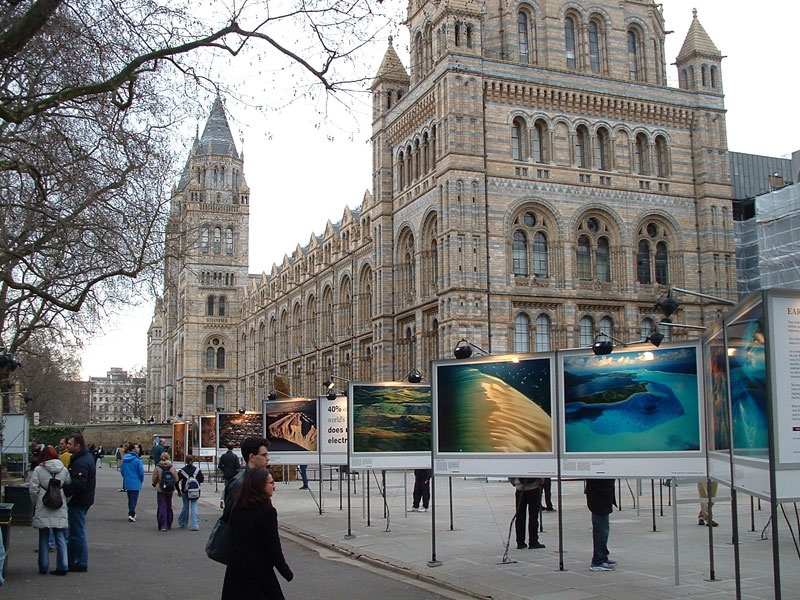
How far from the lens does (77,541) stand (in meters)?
13.1

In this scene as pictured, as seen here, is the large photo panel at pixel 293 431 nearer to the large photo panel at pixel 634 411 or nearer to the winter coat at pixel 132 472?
the winter coat at pixel 132 472

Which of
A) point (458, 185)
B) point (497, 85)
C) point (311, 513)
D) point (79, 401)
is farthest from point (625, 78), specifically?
point (79, 401)

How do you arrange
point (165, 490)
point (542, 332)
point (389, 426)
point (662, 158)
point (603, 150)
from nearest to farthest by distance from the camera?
point (389, 426) < point (165, 490) < point (542, 332) < point (603, 150) < point (662, 158)

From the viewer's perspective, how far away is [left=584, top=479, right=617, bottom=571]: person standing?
11.6 meters

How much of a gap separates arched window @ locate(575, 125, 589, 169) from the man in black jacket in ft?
107

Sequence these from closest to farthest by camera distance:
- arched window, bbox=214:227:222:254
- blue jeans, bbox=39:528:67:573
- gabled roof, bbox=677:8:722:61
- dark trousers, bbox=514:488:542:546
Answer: blue jeans, bbox=39:528:67:573 → dark trousers, bbox=514:488:542:546 → gabled roof, bbox=677:8:722:61 → arched window, bbox=214:227:222:254

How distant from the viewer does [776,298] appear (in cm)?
737

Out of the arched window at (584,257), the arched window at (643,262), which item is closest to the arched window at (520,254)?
the arched window at (584,257)

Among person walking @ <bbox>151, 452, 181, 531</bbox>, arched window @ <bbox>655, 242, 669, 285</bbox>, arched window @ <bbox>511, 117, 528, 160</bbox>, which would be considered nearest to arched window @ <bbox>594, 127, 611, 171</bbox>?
arched window @ <bbox>511, 117, 528, 160</bbox>

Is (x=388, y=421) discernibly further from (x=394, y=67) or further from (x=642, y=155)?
(x=394, y=67)

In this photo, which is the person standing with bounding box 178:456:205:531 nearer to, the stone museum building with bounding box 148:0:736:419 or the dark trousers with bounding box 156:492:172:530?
the dark trousers with bounding box 156:492:172:530

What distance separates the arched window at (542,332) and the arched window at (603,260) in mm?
3883

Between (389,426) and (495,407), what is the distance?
4.54 meters

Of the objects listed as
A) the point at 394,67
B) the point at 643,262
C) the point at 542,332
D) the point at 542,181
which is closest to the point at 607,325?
the point at 542,332
